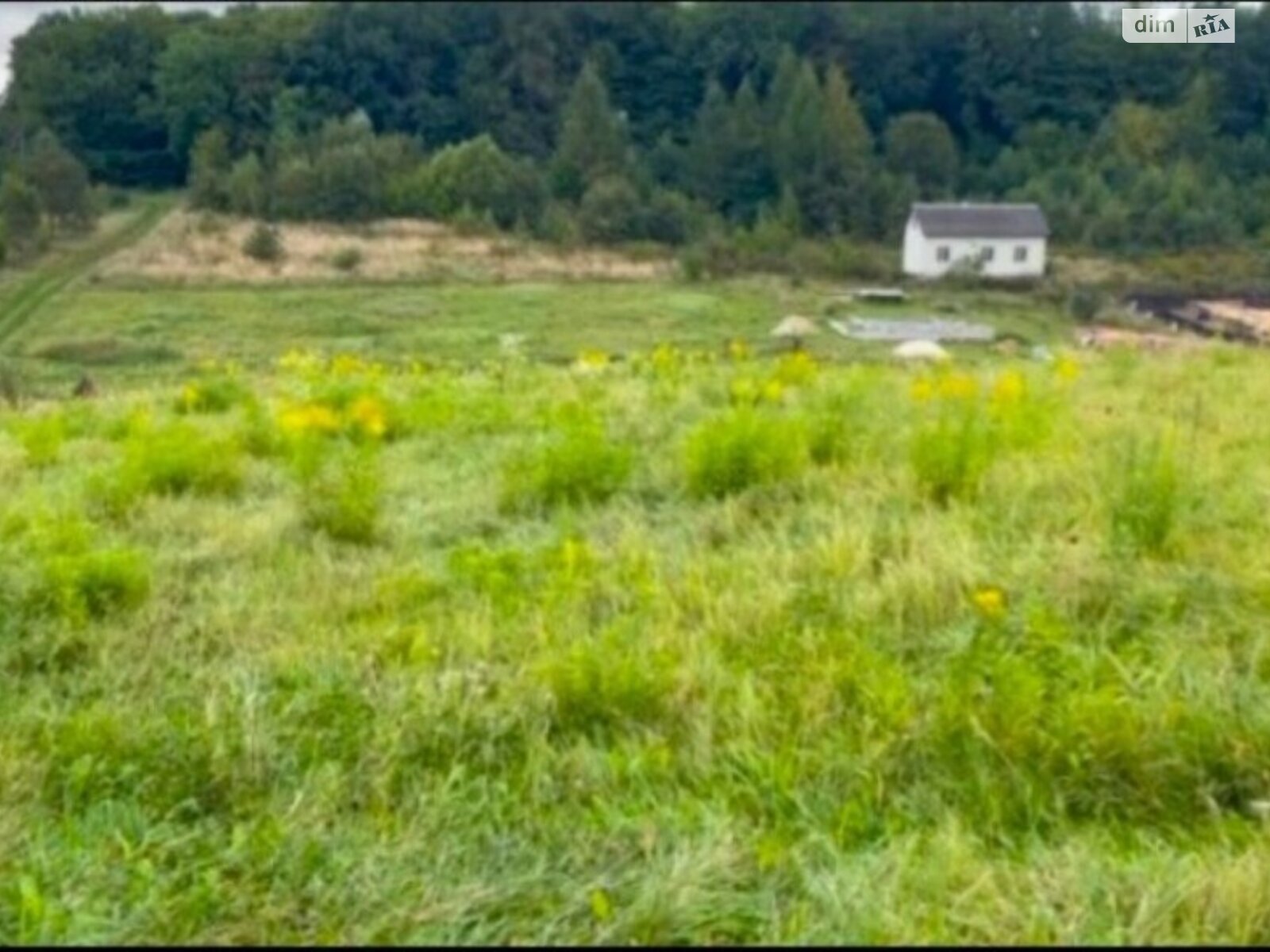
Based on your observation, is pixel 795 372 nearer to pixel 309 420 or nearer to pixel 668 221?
pixel 309 420

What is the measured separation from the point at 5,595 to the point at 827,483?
1.75m

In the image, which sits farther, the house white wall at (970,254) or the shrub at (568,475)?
the house white wall at (970,254)

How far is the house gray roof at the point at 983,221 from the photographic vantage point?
58.3 feet

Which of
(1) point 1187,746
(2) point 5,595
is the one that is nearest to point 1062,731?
(1) point 1187,746

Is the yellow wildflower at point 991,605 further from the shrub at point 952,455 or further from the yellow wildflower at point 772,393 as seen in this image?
the yellow wildflower at point 772,393

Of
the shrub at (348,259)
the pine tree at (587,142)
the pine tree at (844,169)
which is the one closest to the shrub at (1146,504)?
the shrub at (348,259)

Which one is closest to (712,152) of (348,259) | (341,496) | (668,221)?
(668,221)

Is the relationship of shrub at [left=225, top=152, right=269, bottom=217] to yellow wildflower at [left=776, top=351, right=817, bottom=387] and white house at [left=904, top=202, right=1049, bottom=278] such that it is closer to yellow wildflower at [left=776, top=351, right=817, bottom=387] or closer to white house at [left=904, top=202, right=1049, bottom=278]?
yellow wildflower at [left=776, top=351, right=817, bottom=387]

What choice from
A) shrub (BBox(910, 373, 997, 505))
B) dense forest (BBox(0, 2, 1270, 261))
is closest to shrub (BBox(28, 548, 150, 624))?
shrub (BBox(910, 373, 997, 505))

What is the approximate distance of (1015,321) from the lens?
1312 cm

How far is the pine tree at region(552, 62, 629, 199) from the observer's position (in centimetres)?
2038

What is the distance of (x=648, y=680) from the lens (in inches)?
76.7

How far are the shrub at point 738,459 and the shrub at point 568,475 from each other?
191 mm

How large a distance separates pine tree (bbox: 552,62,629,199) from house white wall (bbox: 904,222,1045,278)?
16.2 feet
